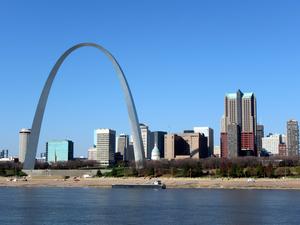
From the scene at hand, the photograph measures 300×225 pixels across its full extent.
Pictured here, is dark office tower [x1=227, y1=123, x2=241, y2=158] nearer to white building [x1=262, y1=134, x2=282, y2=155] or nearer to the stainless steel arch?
white building [x1=262, y1=134, x2=282, y2=155]

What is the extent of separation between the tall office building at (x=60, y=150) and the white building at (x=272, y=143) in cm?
6149

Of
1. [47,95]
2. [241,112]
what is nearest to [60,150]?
[241,112]

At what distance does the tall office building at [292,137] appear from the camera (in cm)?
15575

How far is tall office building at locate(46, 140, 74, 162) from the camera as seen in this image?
574 feet

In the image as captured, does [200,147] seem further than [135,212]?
Yes

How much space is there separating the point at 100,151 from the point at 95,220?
129249 millimetres

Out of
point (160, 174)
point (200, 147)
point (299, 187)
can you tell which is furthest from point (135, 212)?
point (200, 147)

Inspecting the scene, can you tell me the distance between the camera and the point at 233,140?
146750 mm

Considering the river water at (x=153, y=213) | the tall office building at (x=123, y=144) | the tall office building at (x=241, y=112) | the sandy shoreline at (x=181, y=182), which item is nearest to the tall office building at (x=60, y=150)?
the tall office building at (x=123, y=144)

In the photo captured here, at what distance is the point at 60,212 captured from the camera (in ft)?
105

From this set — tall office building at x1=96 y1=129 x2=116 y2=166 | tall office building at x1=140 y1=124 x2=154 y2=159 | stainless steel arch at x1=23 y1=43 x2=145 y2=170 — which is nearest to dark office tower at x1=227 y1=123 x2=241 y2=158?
tall office building at x1=140 y1=124 x2=154 y2=159

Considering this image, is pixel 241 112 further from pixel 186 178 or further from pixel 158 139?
pixel 186 178

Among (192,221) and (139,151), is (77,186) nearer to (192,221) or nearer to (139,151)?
(139,151)

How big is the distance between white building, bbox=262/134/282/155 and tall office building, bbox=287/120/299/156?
470 inches
